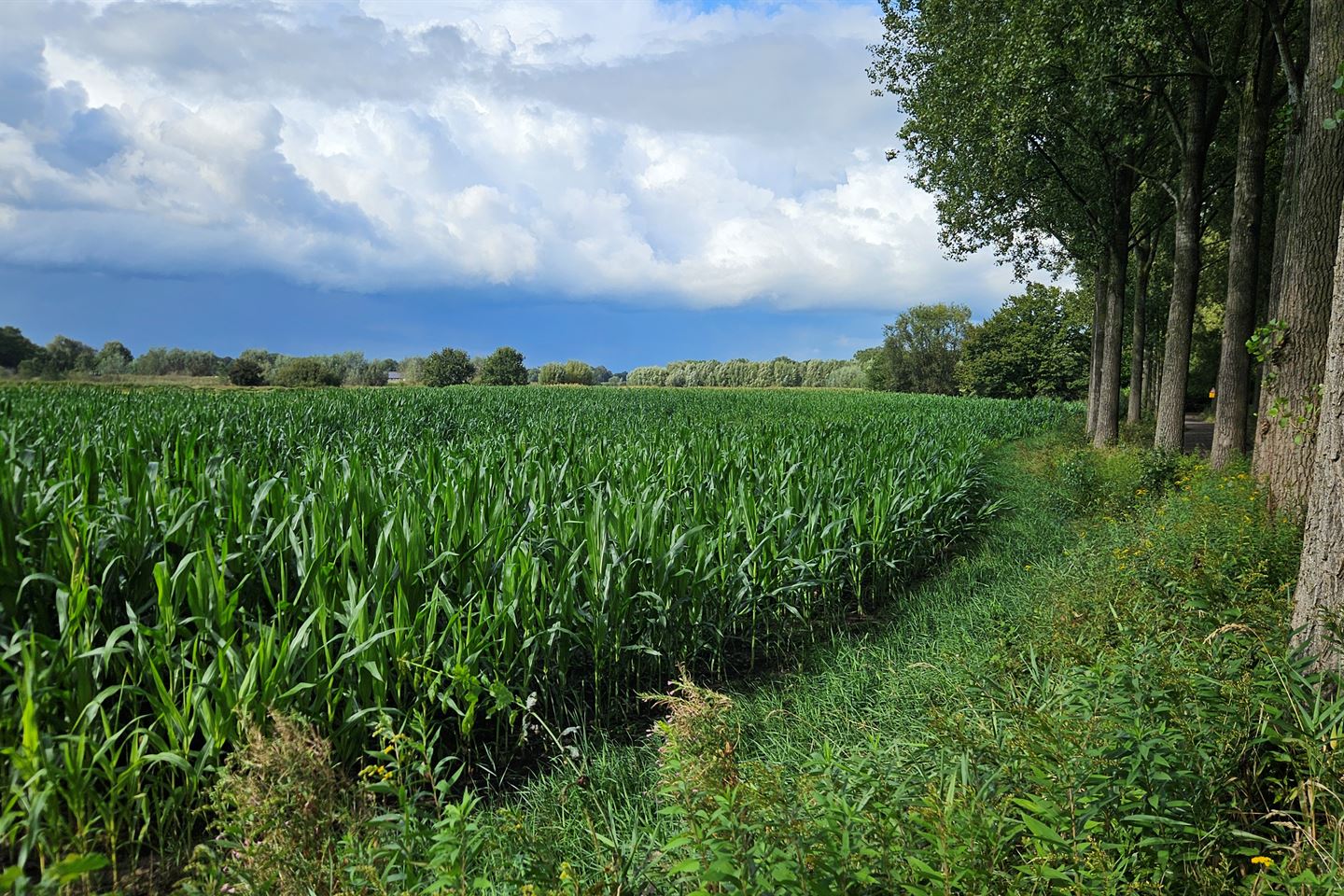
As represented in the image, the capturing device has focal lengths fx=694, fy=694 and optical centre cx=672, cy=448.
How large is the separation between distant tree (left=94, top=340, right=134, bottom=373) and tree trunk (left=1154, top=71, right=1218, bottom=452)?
9102 centimetres

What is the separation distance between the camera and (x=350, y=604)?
3.53m

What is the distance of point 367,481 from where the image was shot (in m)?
5.43

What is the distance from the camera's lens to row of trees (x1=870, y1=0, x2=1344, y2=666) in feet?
24.8

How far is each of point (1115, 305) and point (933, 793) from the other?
20.0 metres

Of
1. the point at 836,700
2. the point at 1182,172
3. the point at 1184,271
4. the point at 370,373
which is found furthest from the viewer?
the point at 370,373

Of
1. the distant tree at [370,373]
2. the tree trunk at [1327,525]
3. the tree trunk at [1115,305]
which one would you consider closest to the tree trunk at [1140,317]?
the tree trunk at [1115,305]

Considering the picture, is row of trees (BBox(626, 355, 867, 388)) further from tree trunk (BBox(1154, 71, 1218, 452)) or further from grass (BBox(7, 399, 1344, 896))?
grass (BBox(7, 399, 1344, 896))

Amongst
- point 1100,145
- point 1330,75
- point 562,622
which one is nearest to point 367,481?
point 562,622

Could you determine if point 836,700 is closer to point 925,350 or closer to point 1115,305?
point 1115,305

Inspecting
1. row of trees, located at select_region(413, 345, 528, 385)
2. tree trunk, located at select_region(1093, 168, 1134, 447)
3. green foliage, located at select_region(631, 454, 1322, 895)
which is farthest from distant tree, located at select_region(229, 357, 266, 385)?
green foliage, located at select_region(631, 454, 1322, 895)

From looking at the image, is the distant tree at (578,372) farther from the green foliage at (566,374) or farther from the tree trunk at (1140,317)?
the tree trunk at (1140,317)

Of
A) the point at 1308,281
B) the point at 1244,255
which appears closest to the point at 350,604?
the point at 1308,281

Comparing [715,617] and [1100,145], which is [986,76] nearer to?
[1100,145]

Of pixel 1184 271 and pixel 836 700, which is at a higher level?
pixel 1184 271
